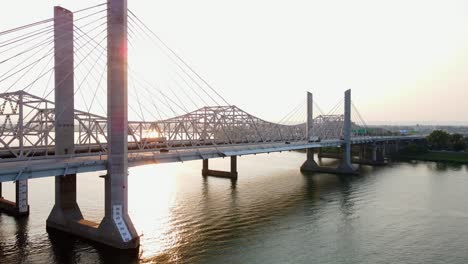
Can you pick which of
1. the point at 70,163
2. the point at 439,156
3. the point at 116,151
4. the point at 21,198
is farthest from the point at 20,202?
the point at 439,156

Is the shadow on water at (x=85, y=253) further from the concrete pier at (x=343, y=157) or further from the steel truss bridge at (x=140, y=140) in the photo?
the concrete pier at (x=343, y=157)

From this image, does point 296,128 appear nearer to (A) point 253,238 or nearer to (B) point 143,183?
(B) point 143,183

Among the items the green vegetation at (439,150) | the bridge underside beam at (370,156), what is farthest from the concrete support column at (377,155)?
the green vegetation at (439,150)

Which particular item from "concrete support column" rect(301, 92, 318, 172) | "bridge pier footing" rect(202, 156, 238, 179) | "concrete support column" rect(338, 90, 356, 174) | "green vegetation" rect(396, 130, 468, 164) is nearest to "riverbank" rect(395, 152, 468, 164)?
"green vegetation" rect(396, 130, 468, 164)

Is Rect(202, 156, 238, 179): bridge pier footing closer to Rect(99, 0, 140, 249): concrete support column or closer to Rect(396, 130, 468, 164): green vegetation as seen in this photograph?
Rect(99, 0, 140, 249): concrete support column

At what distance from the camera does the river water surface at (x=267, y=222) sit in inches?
947

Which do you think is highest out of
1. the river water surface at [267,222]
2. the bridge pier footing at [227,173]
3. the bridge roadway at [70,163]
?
the bridge roadway at [70,163]

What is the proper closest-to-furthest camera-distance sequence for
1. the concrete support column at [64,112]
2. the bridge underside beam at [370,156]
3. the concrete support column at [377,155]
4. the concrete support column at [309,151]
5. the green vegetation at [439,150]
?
the concrete support column at [64,112], the concrete support column at [309,151], the bridge underside beam at [370,156], the concrete support column at [377,155], the green vegetation at [439,150]

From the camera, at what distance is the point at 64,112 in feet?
91.1

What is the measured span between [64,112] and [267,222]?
60.9 feet

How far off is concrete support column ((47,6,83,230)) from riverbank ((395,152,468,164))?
85752mm

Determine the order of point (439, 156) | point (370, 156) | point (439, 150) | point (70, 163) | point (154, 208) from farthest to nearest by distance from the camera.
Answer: point (439, 150)
point (439, 156)
point (370, 156)
point (154, 208)
point (70, 163)

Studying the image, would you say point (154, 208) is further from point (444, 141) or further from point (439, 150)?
point (444, 141)

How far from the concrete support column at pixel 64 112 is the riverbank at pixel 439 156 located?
281 ft
